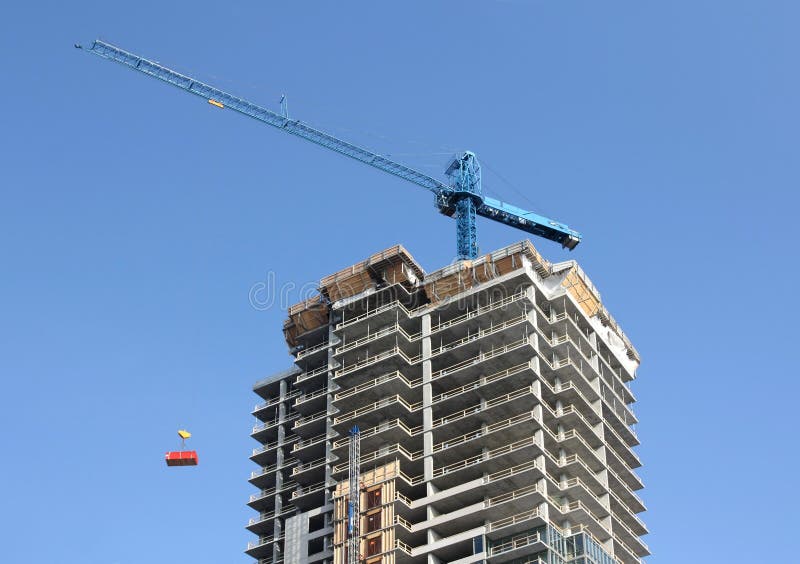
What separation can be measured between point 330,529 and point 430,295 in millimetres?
28430

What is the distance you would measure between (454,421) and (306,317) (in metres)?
29.0

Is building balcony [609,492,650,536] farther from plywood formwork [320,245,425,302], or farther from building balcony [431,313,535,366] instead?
plywood formwork [320,245,425,302]

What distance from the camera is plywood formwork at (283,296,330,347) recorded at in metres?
169

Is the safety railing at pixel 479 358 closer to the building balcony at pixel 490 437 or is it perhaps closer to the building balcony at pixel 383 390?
the building balcony at pixel 383 390

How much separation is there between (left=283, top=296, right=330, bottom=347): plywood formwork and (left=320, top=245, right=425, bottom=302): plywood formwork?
2.49 m

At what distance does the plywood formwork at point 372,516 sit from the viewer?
141 metres

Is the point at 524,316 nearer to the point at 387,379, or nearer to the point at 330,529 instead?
the point at 387,379

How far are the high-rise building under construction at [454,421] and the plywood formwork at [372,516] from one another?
0.49 feet

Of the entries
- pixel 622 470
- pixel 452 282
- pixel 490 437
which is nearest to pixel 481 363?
pixel 490 437

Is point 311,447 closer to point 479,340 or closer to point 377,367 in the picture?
point 377,367

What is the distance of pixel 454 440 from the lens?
148375mm

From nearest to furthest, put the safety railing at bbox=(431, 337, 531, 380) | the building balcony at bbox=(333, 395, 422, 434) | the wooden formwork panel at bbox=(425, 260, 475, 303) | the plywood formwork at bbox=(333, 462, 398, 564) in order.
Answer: the plywood formwork at bbox=(333, 462, 398, 564) → the safety railing at bbox=(431, 337, 531, 380) → the building balcony at bbox=(333, 395, 422, 434) → the wooden formwork panel at bbox=(425, 260, 475, 303)

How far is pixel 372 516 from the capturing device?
473ft

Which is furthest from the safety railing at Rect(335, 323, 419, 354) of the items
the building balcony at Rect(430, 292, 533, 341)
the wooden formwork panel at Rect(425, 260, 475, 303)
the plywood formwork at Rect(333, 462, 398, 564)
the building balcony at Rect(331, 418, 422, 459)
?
the plywood formwork at Rect(333, 462, 398, 564)
